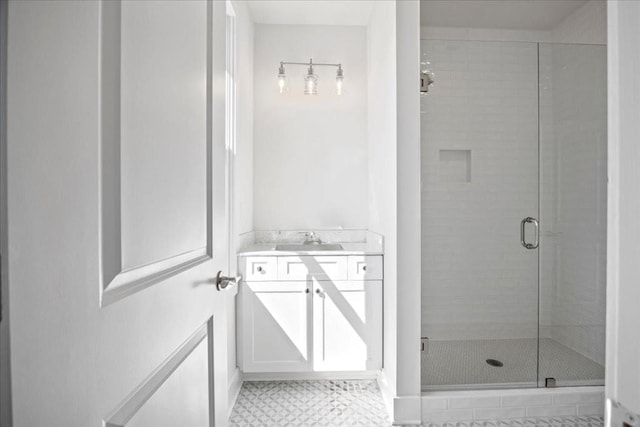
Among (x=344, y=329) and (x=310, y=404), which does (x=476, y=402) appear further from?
(x=310, y=404)

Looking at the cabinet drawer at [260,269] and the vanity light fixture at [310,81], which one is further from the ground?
the vanity light fixture at [310,81]

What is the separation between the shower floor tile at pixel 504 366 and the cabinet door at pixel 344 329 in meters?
0.36

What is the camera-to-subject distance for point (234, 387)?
7.26 feet

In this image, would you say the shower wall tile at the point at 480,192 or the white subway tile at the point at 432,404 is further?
the shower wall tile at the point at 480,192

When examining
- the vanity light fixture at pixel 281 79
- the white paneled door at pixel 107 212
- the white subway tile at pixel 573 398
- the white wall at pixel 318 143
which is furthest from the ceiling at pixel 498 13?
the white subway tile at pixel 573 398

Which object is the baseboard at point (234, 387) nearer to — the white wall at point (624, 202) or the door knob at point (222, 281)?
the door knob at point (222, 281)

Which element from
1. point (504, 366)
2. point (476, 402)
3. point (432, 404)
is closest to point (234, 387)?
point (432, 404)

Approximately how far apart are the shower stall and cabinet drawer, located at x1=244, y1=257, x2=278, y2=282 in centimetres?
103

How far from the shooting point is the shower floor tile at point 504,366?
84.6 inches

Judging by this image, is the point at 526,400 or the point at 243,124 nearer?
the point at 526,400

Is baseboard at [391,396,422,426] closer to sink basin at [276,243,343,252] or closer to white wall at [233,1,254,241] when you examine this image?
sink basin at [276,243,343,252]

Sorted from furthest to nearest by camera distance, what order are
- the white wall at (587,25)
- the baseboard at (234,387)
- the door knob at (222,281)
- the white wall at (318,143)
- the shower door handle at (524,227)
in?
1. the white wall at (318,143)
2. the white wall at (587,25)
3. the shower door handle at (524,227)
4. the baseboard at (234,387)
5. the door knob at (222,281)

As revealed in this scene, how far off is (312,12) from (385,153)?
137 centimetres

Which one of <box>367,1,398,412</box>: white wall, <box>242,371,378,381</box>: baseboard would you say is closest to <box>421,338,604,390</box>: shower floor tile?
<box>367,1,398,412</box>: white wall
